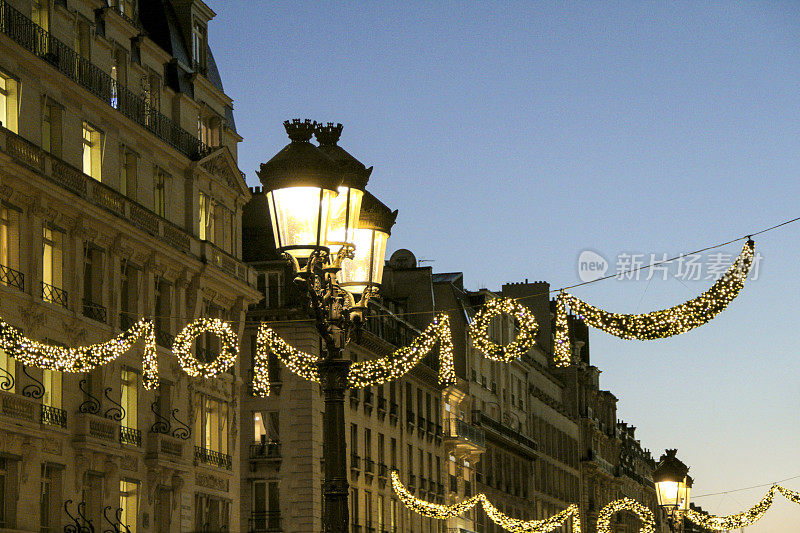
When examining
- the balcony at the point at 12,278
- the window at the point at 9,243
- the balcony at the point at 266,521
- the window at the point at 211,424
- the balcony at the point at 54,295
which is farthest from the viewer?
the balcony at the point at 266,521

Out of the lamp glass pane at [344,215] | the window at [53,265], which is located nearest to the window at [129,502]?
the window at [53,265]

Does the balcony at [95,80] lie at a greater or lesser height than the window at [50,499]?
greater

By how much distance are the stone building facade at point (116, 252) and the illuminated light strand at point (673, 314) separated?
15.0 meters

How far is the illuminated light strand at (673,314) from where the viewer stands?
811 inches

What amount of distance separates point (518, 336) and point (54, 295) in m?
15.5

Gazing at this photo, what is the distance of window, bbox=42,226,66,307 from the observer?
3466cm

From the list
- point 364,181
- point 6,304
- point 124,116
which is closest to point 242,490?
point 124,116

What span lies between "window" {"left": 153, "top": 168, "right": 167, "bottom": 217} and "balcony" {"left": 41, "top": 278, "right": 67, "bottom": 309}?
6.39 metres

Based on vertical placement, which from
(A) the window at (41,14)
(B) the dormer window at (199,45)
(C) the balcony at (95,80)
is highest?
(B) the dormer window at (199,45)

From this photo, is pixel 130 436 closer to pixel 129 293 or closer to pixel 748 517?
pixel 129 293

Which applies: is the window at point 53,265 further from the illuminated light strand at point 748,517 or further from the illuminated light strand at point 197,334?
the illuminated light strand at point 748,517

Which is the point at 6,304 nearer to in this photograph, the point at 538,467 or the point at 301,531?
the point at 301,531

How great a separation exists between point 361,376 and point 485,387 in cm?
5813

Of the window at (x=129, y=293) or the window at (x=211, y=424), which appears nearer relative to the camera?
the window at (x=129, y=293)
